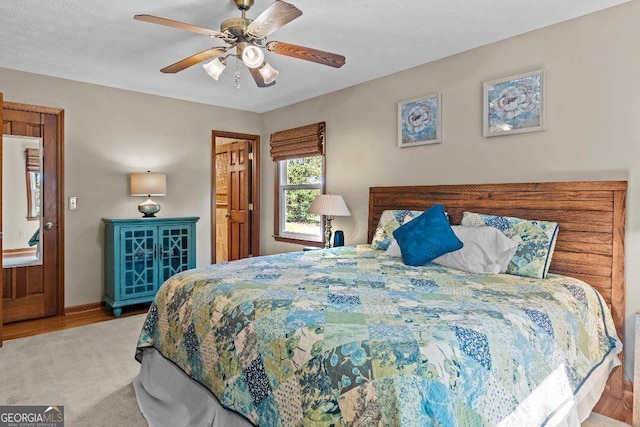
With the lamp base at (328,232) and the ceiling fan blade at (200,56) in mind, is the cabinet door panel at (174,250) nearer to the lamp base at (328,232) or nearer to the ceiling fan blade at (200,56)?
the lamp base at (328,232)

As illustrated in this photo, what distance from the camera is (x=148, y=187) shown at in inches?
168

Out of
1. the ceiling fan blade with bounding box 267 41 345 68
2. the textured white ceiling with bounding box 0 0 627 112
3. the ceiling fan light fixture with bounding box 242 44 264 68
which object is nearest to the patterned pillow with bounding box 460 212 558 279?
the textured white ceiling with bounding box 0 0 627 112

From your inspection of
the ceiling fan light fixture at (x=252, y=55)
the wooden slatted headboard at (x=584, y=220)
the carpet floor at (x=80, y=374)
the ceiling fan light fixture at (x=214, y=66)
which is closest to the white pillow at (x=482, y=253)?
the wooden slatted headboard at (x=584, y=220)

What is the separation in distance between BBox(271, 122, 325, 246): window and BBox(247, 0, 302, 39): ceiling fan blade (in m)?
2.32

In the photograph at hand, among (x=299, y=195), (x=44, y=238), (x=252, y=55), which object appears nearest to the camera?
(x=252, y=55)

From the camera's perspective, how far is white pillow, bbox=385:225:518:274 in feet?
8.22

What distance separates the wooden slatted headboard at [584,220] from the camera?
93.6 inches

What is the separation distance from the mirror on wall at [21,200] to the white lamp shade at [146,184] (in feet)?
2.82

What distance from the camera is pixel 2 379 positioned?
101 inches

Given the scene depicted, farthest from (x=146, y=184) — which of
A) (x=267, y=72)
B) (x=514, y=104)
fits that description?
(x=514, y=104)

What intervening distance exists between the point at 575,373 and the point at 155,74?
411cm

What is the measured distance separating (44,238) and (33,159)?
31.7 inches

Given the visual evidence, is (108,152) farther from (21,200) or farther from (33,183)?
(21,200)

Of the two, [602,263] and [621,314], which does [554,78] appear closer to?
[602,263]
